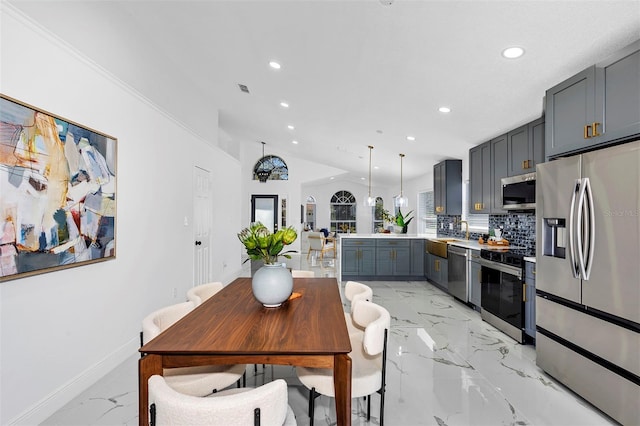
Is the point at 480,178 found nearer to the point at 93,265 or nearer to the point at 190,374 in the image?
the point at 190,374

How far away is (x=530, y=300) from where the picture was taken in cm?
313

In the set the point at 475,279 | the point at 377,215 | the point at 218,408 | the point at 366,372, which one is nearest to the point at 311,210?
the point at 377,215

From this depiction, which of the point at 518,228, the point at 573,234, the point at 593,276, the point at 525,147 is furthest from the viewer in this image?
the point at 518,228

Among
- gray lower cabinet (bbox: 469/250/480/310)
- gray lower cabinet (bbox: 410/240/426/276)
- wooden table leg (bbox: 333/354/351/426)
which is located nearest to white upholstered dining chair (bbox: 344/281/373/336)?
wooden table leg (bbox: 333/354/351/426)

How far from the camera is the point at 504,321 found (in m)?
3.54

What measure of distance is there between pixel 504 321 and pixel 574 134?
2108 mm

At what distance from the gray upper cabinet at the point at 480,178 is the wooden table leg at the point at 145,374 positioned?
14.6ft

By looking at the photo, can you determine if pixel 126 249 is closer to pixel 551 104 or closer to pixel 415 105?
pixel 415 105

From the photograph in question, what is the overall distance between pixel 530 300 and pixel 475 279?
3.66ft

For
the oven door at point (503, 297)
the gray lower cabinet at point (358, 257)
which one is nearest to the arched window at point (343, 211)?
the gray lower cabinet at point (358, 257)

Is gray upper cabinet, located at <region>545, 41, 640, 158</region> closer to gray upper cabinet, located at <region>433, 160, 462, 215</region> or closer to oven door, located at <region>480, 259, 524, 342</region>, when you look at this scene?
oven door, located at <region>480, 259, 524, 342</region>

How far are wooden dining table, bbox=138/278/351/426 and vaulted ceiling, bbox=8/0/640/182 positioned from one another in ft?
6.71

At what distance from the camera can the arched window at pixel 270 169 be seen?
10336mm

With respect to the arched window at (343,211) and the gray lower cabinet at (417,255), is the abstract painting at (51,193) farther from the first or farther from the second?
the arched window at (343,211)
